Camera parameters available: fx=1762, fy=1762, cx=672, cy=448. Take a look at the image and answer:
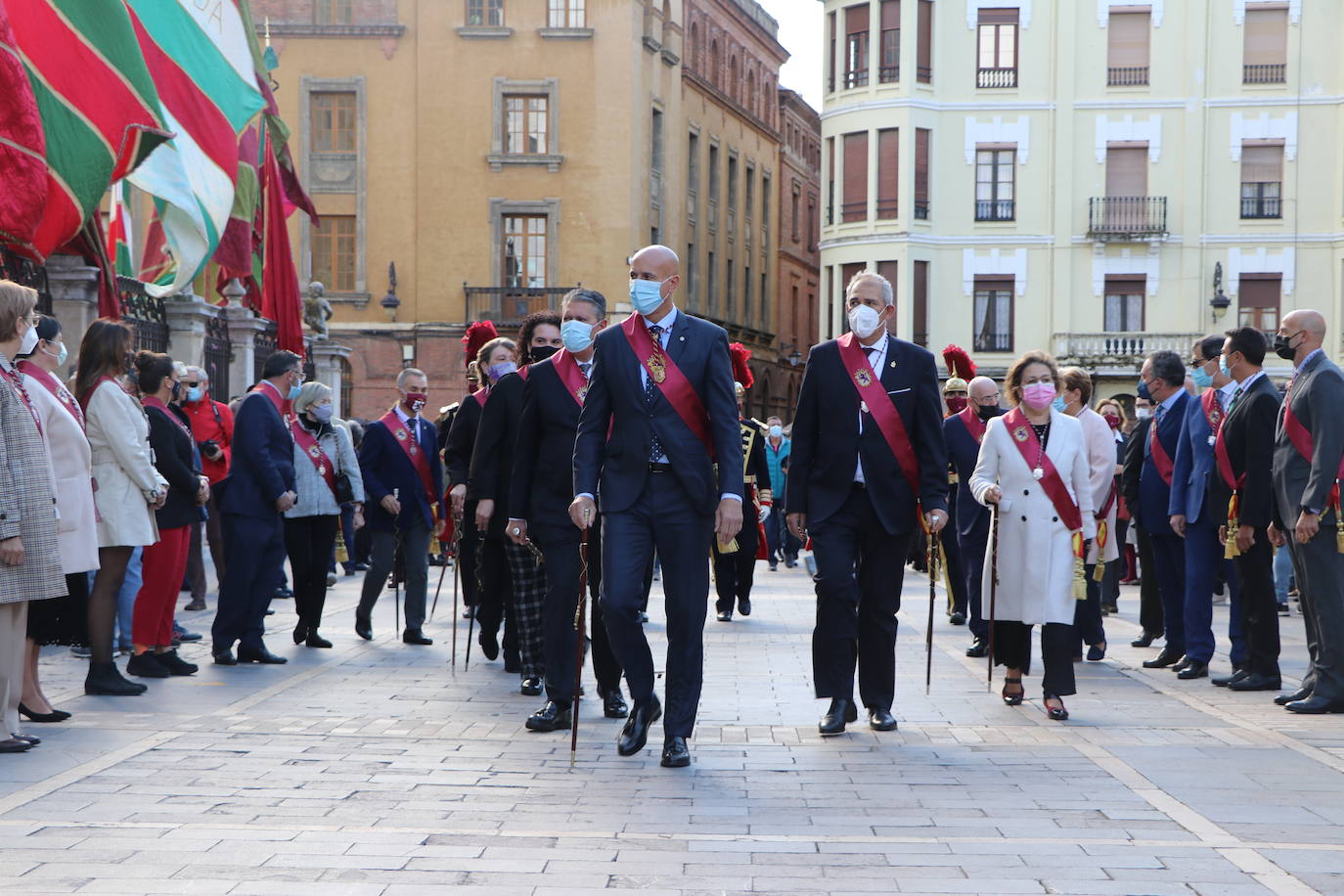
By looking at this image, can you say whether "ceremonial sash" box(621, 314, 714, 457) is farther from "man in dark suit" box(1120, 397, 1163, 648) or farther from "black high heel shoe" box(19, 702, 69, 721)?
"man in dark suit" box(1120, 397, 1163, 648)

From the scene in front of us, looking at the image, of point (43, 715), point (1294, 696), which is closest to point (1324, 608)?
point (1294, 696)

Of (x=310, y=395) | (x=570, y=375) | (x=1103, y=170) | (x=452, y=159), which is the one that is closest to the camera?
(x=570, y=375)

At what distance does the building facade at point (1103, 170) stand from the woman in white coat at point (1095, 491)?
35.3 metres

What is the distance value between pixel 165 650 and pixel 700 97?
45478 mm

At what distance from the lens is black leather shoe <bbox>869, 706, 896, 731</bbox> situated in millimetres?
8297

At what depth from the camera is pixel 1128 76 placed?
1827 inches

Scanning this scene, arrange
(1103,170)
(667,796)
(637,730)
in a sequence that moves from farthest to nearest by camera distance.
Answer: (1103,170)
(637,730)
(667,796)

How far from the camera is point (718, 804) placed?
644 cm

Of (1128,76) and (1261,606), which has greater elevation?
(1128,76)

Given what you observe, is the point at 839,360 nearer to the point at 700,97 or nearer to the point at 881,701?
the point at 881,701

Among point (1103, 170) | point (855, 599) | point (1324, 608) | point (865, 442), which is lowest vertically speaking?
point (1324, 608)

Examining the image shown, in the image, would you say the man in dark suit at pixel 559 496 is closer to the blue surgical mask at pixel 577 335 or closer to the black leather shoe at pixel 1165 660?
the blue surgical mask at pixel 577 335

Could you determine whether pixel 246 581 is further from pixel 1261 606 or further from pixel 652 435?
pixel 1261 606

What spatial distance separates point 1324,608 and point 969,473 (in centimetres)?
448
